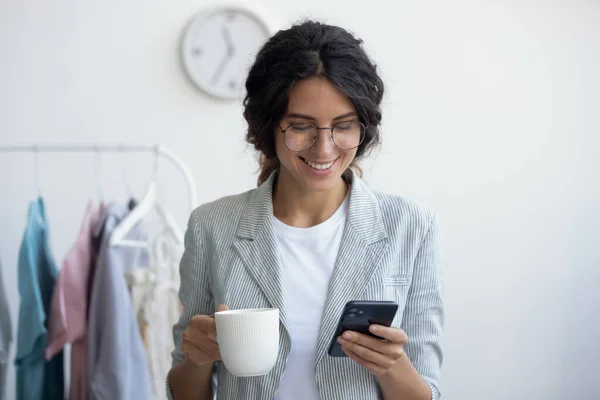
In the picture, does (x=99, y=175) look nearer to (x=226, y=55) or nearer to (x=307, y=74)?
(x=226, y=55)

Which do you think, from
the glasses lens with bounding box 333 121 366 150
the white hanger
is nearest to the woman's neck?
the glasses lens with bounding box 333 121 366 150

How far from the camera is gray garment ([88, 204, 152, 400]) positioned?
195cm

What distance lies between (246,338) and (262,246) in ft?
0.87

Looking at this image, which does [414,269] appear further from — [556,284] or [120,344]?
[556,284]

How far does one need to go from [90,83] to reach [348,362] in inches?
71.1

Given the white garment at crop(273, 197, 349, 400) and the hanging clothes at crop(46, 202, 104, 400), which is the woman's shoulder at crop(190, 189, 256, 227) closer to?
the white garment at crop(273, 197, 349, 400)

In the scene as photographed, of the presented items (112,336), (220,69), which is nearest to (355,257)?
(112,336)

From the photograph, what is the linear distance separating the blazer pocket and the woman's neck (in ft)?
0.52

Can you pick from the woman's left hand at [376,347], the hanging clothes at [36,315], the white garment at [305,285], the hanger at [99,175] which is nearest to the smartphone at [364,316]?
the woman's left hand at [376,347]

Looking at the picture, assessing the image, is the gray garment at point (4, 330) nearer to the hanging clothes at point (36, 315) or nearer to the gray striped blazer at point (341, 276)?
the hanging clothes at point (36, 315)

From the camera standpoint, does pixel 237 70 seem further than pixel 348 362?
Yes

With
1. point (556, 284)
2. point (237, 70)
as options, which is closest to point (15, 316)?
point (237, 70)

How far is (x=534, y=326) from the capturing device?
9.37 feet

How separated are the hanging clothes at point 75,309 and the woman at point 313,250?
77 cm
